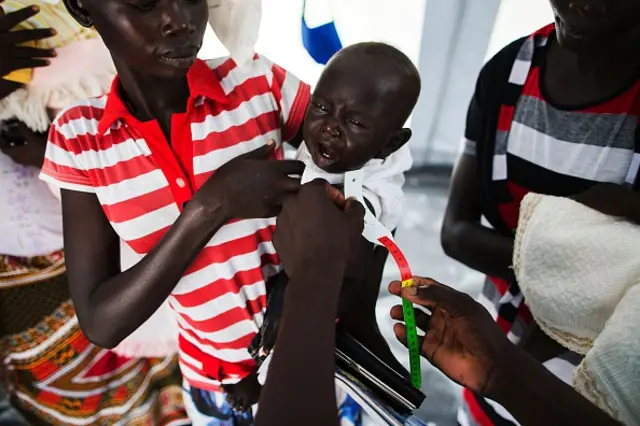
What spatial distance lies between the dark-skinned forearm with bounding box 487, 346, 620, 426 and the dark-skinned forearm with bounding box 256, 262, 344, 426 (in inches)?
8.8

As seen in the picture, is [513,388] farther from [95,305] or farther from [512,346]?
[95,305]

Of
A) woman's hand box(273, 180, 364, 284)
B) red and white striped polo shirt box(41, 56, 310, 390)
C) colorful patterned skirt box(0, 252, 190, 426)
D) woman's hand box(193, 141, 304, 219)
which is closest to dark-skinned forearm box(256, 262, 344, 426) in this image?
woman's hand box(273, 180, 364, 284)

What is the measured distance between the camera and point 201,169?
0.88 m

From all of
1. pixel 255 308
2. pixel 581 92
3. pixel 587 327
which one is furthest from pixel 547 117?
pixel 255 308

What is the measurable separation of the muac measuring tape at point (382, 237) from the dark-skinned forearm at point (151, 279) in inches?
6.7

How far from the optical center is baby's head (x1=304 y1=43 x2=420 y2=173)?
2.76ft

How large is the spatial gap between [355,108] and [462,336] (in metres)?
0.37

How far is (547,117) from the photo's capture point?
3.13 ft

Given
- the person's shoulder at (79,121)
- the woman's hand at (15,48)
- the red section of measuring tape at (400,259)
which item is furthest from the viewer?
the woman's hand at (15,48)

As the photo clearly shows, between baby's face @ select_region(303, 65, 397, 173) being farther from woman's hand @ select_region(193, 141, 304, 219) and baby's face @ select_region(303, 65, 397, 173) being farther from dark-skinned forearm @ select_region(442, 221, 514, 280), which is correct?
dark-skinned forearm @ select_region(442, 221, 514, 280)

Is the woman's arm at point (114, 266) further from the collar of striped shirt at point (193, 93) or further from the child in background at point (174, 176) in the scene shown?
Answer: the collar of striped shirt at point (193, 93)

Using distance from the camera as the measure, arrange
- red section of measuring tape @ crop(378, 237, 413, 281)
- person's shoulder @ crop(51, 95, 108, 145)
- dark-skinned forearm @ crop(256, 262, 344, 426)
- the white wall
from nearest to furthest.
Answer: dark-skinned forearm @ crop(256, 262, 344, 426)
red section of measuring tape @ crop(378, 237, 413, 281)
person's shoulder @ crop(51, 95, 108, 145)
the white wall

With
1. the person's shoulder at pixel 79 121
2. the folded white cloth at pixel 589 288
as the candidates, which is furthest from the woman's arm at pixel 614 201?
the person's shoulder at pixel 79 121

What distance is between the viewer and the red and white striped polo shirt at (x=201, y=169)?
0.84 m
